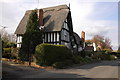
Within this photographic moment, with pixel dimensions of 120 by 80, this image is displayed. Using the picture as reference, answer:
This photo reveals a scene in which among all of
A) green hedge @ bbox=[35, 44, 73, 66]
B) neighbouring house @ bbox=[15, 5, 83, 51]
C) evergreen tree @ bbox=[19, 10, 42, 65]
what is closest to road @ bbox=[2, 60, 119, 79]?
green hedge @ bbox=[35, 44, 73, 66]

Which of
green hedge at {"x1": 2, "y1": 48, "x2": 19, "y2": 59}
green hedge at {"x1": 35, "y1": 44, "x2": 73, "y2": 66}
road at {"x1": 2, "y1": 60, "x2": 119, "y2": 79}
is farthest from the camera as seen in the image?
green hedge at {"x1": 2, "y1": 48, "x2": 19, "y2": 59}

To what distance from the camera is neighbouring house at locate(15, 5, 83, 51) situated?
25.2 metres

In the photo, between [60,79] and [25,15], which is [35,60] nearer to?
[60,79]

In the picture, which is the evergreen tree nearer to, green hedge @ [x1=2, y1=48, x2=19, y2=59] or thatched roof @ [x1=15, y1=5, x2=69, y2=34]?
green hedge @ [x1=2, y1=48, x2=19, y2=59]

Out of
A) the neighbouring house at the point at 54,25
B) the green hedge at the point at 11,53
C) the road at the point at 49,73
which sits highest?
the neighbouring house at the point at 54,25

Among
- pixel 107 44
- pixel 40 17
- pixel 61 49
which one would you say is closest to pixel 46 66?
pixel 61 49

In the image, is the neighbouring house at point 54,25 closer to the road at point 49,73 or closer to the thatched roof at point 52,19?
the thatched roof at point 52,19

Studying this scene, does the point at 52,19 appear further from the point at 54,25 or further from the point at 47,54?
the point at 47,54

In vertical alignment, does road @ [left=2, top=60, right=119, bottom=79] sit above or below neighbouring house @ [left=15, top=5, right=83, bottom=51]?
below

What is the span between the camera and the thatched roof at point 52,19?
25533 millimetres

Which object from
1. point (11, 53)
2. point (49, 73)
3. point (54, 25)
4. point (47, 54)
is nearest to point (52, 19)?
point (54, 25)

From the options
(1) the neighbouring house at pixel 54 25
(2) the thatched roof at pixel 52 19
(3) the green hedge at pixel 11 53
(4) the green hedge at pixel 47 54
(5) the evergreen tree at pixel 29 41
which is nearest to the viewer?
(4) the green hedge at pixel 47 54

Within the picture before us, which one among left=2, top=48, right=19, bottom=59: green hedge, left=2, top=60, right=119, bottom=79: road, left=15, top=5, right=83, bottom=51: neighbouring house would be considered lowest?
left=2, top=60, right=119, bottom=79: road

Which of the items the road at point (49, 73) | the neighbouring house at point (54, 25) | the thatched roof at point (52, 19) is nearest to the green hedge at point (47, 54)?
the road at point (49, 73)
